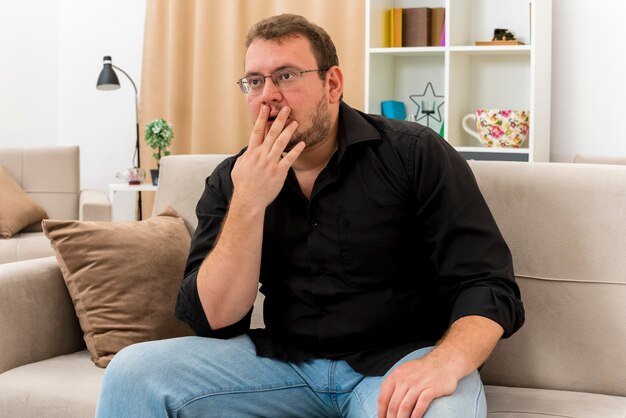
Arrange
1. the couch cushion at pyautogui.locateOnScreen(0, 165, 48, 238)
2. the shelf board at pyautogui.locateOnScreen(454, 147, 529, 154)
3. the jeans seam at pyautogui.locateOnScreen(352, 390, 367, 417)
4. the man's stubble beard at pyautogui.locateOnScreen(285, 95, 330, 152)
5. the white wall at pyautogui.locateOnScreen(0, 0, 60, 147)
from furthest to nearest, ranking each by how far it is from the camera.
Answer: the white wall at pyautogui.locateOnScreen(0, 0, 60, 147) → the couch cushion at pyautogui.locateOnScreen(0, 165, 48, 238) → the shelf board at pyautogui.locateOnScreen(454, 147, 529, 154) → the man's stubble beard at pyautogui.locateOnScreen(285, 95, 330, 152) → the jeans seam at pyautogui.locateOnScreen(352, 390, 367, 417)

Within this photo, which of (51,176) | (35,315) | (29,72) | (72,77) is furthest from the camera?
(72,77)

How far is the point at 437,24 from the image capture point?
3.61m

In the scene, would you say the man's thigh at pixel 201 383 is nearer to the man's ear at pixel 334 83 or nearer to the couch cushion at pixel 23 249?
the man's ear at pixel 334 83

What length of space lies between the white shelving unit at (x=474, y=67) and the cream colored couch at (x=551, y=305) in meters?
1.62

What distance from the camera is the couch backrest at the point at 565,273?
5.58 ft

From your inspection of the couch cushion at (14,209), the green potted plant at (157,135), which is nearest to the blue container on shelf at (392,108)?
the green potted plant at (157,135)

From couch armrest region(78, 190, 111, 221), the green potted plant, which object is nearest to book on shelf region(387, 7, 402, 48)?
the green potted plant

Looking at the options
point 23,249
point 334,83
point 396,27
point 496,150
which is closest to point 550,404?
point 334,83

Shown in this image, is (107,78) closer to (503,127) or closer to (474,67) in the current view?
(474,67)

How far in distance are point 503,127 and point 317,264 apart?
194 centimetres

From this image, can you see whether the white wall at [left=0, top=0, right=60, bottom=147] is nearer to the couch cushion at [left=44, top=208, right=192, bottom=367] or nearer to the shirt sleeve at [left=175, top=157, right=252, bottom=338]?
the couch cushion at [left=44, top=208, right=192, bottom=367]

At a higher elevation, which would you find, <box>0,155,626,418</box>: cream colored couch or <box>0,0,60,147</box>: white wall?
<box>0,0,60,147</box>: white wall

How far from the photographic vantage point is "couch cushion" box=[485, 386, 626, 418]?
1.55m

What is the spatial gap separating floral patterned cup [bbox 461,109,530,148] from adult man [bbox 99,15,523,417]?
5.81ft
